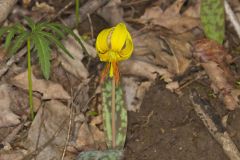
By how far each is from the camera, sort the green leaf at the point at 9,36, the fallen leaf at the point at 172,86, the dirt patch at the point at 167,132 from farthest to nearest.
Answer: the fallen leaf at the point at 172,86
the dirt patch at the point at 167,132
the green leaf at the point at 9,36

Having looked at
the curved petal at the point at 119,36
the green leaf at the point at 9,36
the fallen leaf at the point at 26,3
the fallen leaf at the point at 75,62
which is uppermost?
the green leaf at the point at 9,36

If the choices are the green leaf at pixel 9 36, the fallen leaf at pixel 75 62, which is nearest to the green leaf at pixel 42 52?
the green leaf at pixel 9 36

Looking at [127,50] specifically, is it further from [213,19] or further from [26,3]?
[26,3]

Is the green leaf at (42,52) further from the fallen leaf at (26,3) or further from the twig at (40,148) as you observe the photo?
the fallen leaf at (26,3)

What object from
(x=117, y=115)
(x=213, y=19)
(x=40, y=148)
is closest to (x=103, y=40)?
(x=117, y=115)

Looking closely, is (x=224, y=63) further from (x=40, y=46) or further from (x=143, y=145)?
(x=40, y=46)

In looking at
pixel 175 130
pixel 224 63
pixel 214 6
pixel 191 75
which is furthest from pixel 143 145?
pixel 214 6

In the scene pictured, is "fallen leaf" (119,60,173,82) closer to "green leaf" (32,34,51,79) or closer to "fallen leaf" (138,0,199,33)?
"fallen leaf" (138,0,199,33)

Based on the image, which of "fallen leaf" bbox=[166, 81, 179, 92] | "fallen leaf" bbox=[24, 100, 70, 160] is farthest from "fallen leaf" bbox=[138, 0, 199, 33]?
"fallen leaf" bbox=[24, 100, 70, 160]
